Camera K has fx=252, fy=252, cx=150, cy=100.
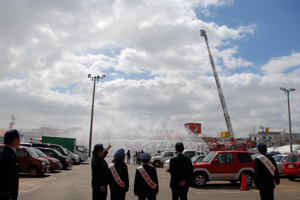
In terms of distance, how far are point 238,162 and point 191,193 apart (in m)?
3.55

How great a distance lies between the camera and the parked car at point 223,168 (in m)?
12.2

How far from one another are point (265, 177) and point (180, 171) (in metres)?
2.09

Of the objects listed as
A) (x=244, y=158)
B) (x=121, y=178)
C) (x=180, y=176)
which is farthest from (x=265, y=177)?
(x=244, y=158)

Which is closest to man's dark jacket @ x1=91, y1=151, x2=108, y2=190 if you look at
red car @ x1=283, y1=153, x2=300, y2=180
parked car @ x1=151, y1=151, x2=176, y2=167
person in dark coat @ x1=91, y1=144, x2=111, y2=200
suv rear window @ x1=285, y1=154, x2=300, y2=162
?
person in dark coat @ x1=91, y1=144, x2=111, y2=200

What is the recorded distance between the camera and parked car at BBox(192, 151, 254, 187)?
12219 millimetres

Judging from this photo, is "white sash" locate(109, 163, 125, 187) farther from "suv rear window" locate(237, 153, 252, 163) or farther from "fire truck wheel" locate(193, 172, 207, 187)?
"suv rear window" locate(237, 153, 252, 163)

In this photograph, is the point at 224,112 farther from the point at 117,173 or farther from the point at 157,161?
the point at 117,173

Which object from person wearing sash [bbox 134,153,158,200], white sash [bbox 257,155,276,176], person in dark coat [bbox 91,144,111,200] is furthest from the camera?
white sash [bbox 257,155,276,176]

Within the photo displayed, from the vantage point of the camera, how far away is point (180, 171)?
18.6ft

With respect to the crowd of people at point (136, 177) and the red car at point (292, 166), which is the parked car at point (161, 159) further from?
the crowd of people at point (136, 177)

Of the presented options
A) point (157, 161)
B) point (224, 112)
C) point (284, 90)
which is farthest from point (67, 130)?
point (284, 90)

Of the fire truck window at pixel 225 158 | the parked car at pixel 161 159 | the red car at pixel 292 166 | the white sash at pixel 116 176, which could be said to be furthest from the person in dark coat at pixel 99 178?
the parked car at pixel 161 159

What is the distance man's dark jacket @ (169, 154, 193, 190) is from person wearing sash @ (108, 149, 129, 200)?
1073mm

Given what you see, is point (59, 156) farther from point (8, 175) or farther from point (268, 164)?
point (268, 164)
